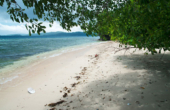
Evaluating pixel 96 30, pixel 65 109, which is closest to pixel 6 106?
pixel 65 109

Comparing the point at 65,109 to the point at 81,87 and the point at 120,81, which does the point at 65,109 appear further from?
the point at 120,81

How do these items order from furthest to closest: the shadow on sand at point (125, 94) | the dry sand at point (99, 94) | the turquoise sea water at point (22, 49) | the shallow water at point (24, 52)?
the turquoise sea water at point (22, 49) < the shallow water at point (24, 52) < the dry sand at point (99, 94) < the shadow on sand at point (125, 94)

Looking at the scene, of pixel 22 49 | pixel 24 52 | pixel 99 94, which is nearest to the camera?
pixel 99 94

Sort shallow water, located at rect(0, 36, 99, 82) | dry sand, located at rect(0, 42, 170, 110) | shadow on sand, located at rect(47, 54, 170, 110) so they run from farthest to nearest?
shallow water, located at rect(0, 36, 99, 82) → dry sand, located at rect(0, 42, 170, 110) → shadow on sand, located at rect(47, 54, 170, 110)

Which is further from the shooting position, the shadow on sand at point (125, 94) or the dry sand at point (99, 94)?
the dry sand at point (99, 94)

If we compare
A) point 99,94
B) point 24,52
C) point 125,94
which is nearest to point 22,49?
point 24,52

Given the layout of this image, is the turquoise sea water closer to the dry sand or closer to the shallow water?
the shallow water

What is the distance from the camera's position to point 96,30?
437 cm

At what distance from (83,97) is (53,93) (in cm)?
152

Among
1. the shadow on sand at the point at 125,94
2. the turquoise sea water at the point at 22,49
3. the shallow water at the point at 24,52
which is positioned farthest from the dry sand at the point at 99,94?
the turquoise sea water at the point at 22,49

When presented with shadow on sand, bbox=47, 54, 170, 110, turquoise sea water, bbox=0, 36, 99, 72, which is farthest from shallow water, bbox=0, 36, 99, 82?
shadow on sand, bbox=47, 54, 170, 110

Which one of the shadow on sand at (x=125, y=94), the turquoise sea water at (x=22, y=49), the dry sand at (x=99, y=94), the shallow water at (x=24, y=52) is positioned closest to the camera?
the shadow on sand at (x=125, y=94)

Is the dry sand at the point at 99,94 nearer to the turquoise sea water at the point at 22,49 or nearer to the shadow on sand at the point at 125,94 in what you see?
the shadow on sand at the point at 125,94

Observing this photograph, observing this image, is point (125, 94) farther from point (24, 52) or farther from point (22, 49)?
point (22, 49)
